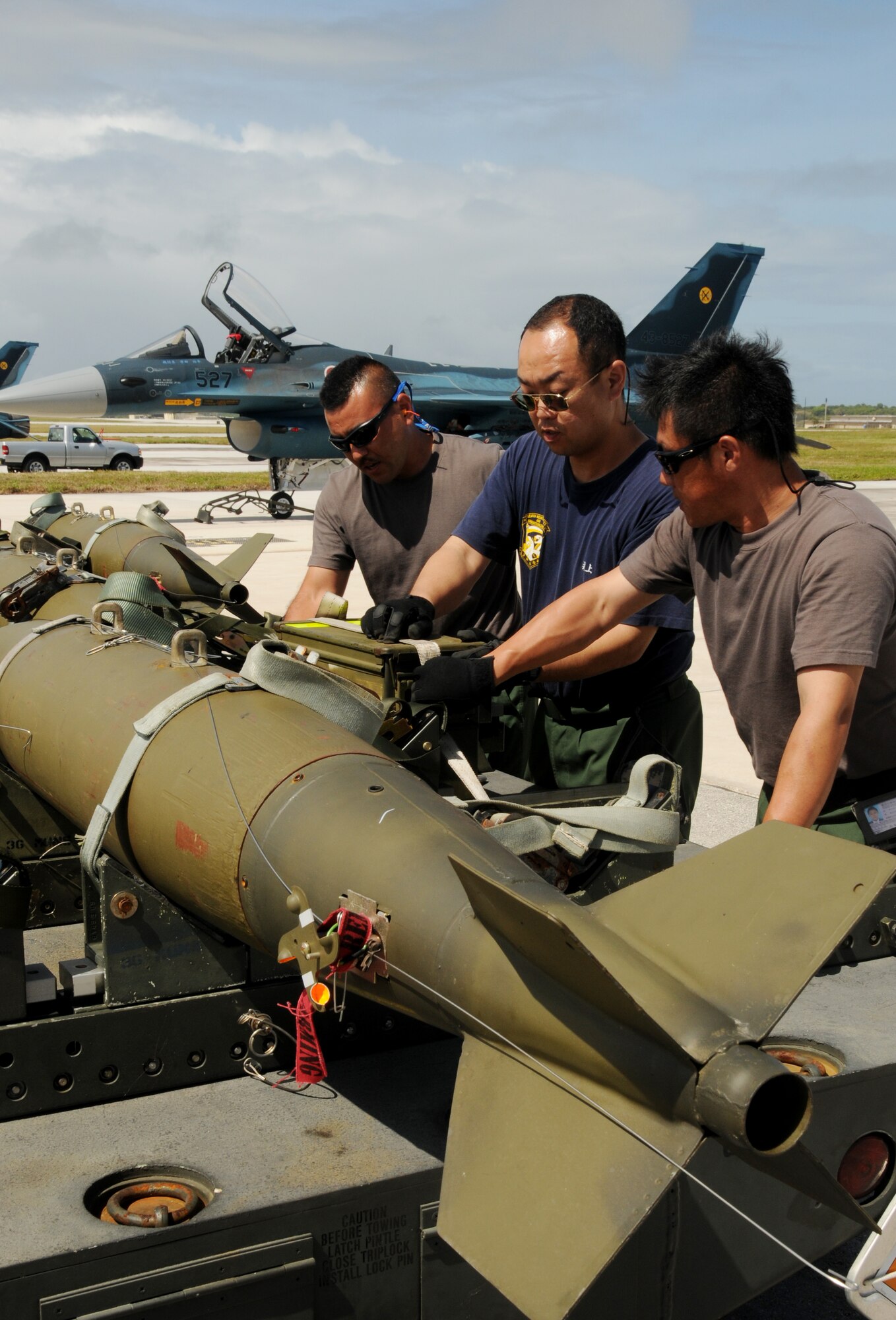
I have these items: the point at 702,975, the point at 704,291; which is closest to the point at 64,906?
the point at 702,975

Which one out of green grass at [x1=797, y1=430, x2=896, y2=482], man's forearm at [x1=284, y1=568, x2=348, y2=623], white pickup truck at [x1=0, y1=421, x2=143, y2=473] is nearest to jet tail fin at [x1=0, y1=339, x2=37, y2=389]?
white pickup truck at [x1=0, y1=421, x2=143, y2=473]

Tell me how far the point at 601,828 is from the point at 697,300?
83.4 feet

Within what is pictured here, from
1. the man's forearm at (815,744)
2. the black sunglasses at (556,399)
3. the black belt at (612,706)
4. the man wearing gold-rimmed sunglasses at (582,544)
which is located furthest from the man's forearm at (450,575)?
the man's forearm at (815,744)

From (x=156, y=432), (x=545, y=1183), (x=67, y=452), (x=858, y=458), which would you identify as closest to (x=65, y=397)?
(x=67, y=452)

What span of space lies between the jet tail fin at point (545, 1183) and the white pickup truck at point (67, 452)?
3471cm

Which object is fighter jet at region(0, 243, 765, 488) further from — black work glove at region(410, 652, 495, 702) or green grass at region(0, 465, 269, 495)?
black work glove at region(410, 652, 495, 702)

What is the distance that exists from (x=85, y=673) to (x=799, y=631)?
6.09 feet

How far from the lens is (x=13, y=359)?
46312 mm

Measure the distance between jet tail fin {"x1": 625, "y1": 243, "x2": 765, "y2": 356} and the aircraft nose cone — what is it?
34.5 feet

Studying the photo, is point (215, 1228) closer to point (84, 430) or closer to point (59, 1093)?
point (59, 1093)

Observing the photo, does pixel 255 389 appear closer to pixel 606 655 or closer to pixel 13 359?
pixel 606 655

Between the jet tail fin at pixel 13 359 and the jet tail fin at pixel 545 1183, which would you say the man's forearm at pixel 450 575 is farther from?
the jet tail fin at pixel 13 359

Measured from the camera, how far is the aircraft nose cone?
2294 cm

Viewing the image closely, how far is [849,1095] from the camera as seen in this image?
276cm
